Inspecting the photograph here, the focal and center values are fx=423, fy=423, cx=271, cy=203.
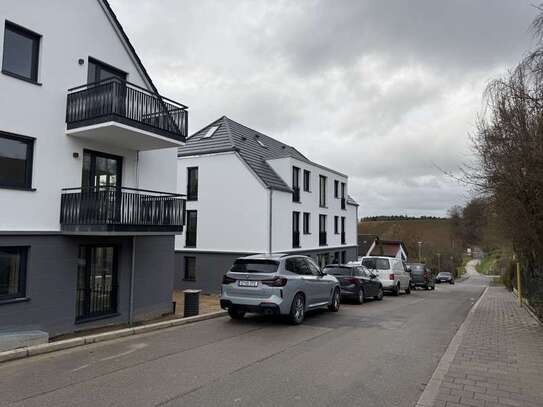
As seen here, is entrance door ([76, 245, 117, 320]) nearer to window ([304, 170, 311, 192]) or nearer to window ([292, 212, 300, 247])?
window ([292, 212, 300, 247])

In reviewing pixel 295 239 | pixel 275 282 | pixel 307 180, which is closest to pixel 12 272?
pixel 275 282

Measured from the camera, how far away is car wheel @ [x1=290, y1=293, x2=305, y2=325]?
10.4 metres

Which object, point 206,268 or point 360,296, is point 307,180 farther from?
point 360,296

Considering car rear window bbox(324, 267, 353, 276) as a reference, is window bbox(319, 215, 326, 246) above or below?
above

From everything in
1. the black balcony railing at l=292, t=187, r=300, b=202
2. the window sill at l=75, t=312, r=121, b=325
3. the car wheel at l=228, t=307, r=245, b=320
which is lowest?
the window sill at l=75, t=312, r=121, b=325

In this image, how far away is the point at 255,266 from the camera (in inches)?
415

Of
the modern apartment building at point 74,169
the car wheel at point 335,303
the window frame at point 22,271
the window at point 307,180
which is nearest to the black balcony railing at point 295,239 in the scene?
the window at point 307,180

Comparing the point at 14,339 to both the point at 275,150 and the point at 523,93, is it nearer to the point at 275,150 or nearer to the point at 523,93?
the point at 523,93

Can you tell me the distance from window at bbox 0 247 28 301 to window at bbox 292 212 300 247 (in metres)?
16.1

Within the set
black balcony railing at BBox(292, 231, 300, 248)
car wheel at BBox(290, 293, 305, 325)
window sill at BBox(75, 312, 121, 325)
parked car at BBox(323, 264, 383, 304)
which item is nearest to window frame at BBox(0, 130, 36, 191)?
window sill at BBox(75, 312, 121, 325)

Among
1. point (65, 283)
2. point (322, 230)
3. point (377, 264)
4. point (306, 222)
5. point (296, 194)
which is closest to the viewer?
point (65, 283)

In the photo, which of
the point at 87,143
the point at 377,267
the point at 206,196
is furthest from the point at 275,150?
the point at 87,143

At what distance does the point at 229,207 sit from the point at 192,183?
9.43 feet

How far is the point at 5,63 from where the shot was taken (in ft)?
32.3
